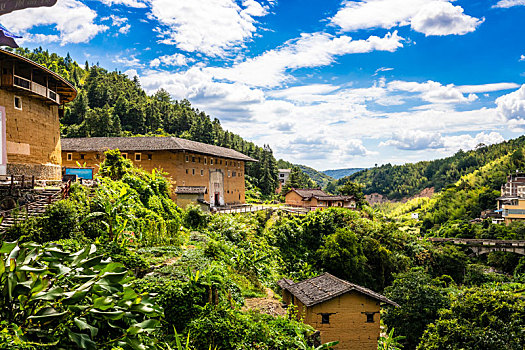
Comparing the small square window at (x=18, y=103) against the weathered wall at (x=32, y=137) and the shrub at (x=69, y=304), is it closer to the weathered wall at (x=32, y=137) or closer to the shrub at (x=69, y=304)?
the weathered wall at (x=32, y=137)

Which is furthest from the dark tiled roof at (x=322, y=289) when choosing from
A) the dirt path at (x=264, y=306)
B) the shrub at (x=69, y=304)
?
the shrub at (x=69, y=304)

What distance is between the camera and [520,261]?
37.2 m

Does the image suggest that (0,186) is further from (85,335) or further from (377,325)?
(377,325)

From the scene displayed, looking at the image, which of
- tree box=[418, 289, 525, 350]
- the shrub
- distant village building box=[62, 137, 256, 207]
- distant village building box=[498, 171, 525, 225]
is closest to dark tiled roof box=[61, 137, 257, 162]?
distant village building box=[62, 137, 256, 207]

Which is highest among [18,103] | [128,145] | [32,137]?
[18,103]

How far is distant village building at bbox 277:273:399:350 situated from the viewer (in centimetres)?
1146

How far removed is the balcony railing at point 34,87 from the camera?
48.0 feet

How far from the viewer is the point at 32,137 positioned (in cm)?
1611

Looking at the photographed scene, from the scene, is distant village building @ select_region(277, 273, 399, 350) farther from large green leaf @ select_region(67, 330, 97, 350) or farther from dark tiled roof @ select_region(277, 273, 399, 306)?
large green leaf @ select_region(67, 330, 97, 350)

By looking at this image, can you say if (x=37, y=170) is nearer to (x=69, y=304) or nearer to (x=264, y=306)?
(x=264, y=306)

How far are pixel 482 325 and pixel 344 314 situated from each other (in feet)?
17.9

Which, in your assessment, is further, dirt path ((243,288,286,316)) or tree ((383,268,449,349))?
tree ((383,268,449,349))

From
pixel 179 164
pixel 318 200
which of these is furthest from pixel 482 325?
pixel 318 200

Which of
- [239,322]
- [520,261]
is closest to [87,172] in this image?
[239,322]
